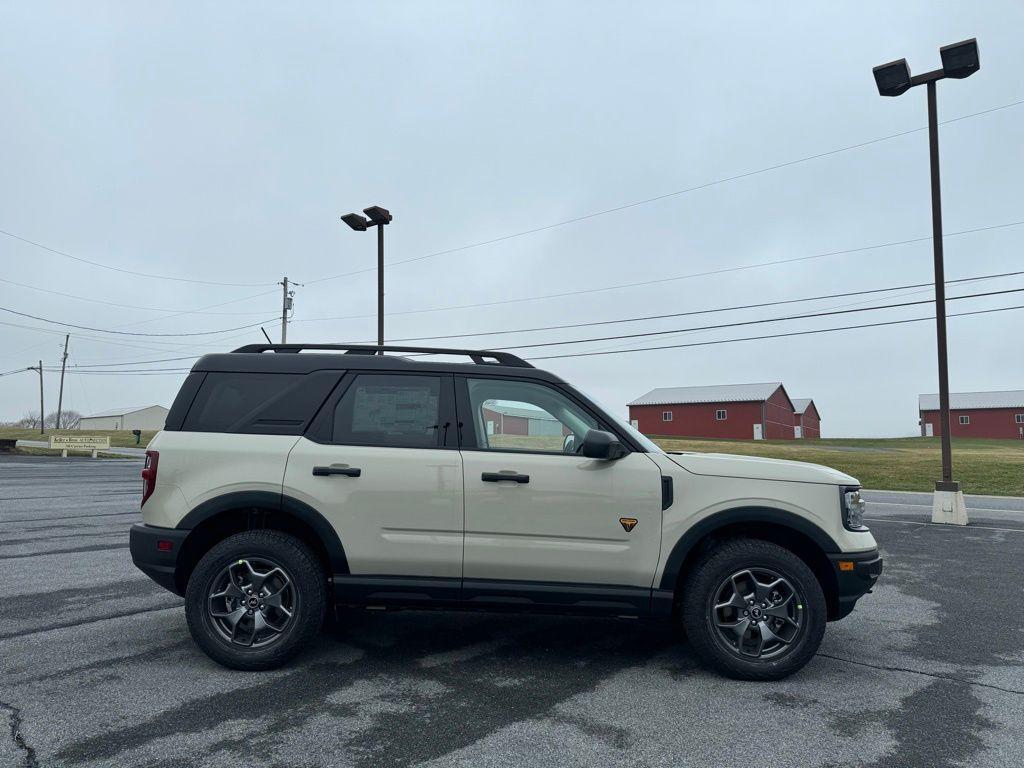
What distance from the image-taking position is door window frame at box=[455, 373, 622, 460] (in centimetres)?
425

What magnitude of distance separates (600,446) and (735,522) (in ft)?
3.17

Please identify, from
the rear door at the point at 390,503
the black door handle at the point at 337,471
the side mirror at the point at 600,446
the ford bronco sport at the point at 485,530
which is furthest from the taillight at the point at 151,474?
the side mirror at the point at 600,446

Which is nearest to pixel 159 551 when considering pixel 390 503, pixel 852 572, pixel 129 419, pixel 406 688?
pixel 390 503

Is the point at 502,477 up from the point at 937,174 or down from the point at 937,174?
down

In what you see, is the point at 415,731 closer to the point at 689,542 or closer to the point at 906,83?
the point at 689,542

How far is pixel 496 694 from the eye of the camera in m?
3.73

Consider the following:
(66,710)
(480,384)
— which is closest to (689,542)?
(480,384)

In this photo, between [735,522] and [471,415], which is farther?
[471,415]

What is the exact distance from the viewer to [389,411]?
4391 mm

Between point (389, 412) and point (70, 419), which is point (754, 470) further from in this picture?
point (70, 419)

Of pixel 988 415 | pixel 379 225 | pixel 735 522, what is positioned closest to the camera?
pixel 735 522

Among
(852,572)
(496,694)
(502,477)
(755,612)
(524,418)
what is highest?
(524,418)

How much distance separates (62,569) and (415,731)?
5710 mm

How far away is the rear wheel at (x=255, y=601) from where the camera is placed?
4.05 meters
